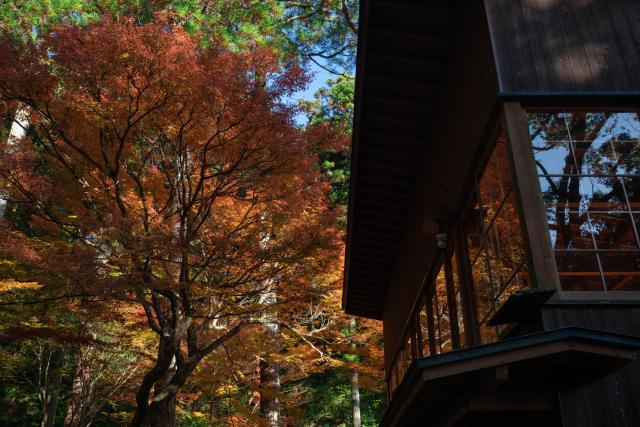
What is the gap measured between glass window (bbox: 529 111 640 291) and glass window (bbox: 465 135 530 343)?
1.49ft

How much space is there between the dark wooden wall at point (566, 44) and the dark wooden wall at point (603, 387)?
228cm

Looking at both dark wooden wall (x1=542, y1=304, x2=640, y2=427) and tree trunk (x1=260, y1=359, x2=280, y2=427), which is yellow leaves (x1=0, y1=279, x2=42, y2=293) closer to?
tree trunk (x1=260, y1=359, x2=280, y2=427)

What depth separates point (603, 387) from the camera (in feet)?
14.0

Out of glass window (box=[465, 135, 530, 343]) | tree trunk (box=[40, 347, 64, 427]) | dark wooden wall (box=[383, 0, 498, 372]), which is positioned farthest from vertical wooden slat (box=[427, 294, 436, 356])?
tree trunk (box=[40, 347, 64, 427])

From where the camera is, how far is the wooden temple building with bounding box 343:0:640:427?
4.22 meters

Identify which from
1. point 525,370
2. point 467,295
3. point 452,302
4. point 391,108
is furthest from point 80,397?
point 525,370

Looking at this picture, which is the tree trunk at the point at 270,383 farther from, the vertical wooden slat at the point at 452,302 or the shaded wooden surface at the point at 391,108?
the vertical wooden slat at the point at 452,302

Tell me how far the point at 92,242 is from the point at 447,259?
6.55 meters

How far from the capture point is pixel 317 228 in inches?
400

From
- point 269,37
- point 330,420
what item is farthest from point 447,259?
A: point 330,420

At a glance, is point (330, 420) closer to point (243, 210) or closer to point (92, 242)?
point (243, 210)

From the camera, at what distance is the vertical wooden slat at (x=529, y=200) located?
4605mm

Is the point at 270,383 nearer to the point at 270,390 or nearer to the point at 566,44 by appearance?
the point at 270,390

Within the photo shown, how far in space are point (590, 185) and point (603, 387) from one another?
3286 millimetres
